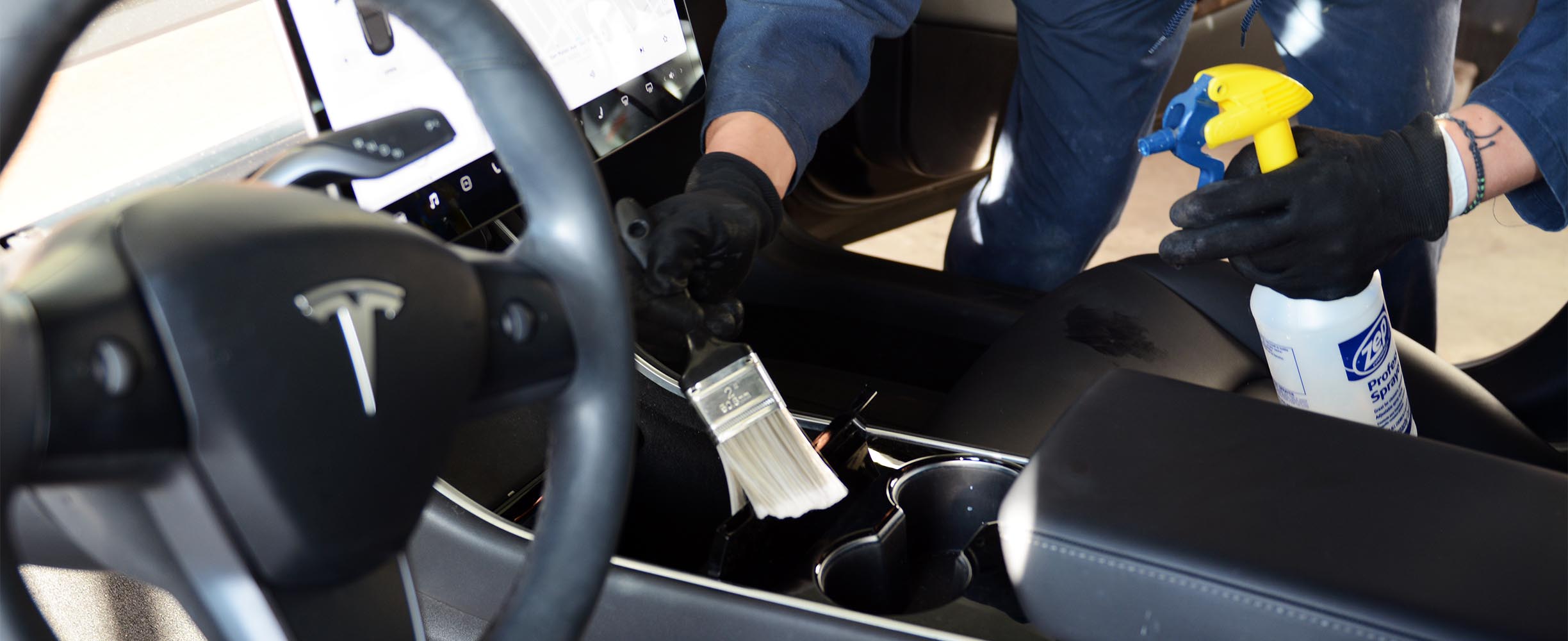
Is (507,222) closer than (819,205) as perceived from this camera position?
Yes

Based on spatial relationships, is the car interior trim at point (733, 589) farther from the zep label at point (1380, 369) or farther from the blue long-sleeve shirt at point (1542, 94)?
the blue long-sleeve shirt at point (1542, 94)

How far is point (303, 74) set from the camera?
833 millimetres

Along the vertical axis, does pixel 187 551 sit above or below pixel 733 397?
above

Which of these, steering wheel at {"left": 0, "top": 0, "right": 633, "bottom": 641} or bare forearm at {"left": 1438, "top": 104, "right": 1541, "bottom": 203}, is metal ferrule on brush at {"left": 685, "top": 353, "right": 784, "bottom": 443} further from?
bare forearm at {"left": 1438, "top": 104, "right": 1541, "bottom": 203}

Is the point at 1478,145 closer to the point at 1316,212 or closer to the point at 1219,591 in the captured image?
the point at 1316,212

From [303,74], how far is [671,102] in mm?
424

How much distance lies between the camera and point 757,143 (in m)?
1.06

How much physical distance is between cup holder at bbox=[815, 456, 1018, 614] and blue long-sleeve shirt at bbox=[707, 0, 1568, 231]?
39 cm

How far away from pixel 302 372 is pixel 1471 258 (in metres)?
2.62

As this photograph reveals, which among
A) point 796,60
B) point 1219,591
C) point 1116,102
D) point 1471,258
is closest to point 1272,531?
point 1219,591

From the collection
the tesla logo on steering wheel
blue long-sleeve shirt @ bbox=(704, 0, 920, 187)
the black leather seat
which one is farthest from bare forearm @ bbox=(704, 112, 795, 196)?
the tesla logo on steering wheel

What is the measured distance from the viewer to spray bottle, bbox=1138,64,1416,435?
30.7 inches

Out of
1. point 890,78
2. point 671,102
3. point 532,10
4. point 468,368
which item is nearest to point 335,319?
point 468,368

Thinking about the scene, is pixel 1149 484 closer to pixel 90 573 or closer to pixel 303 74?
pixel 303 74
